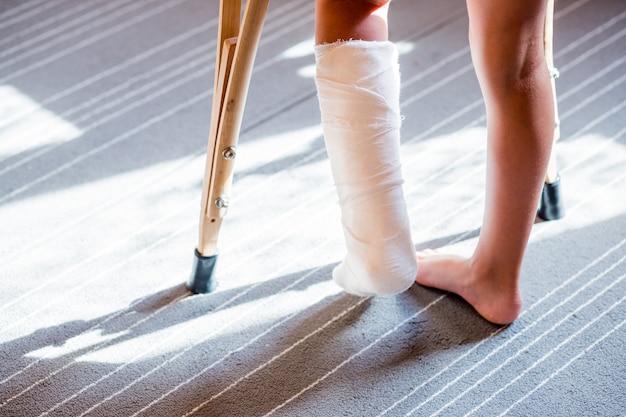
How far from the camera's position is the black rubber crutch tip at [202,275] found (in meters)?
1.24

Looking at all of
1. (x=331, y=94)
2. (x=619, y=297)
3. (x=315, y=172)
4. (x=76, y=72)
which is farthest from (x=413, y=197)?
(x=76, y=72)

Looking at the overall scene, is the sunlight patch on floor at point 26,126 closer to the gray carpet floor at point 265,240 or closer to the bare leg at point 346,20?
the gray carpet floor at point 265,240

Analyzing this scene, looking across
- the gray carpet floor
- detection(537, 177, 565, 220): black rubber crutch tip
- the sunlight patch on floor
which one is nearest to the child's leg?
the gray carpet floor

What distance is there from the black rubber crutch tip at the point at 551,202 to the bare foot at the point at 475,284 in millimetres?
248

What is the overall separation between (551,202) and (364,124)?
582mm

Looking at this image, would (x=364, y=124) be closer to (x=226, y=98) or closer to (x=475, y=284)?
(x=226, y=98)

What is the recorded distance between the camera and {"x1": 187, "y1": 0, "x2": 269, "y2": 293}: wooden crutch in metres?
0.98

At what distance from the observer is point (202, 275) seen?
1.26 meters

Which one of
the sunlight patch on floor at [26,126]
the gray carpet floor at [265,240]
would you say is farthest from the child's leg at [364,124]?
the sunlight patch on floor at [26,126]

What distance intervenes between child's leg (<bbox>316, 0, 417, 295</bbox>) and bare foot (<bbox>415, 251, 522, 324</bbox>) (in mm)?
226

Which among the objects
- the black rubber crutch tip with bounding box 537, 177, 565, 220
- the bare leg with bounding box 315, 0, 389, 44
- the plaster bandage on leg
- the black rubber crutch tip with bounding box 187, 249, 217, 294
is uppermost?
the bare leg with bounding box 315, 0, 389, 44

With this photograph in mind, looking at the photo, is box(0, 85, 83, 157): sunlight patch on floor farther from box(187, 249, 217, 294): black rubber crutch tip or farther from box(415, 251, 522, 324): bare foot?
box(415, 251, 522, 324): bare foot

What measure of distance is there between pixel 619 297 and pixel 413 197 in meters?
0.42

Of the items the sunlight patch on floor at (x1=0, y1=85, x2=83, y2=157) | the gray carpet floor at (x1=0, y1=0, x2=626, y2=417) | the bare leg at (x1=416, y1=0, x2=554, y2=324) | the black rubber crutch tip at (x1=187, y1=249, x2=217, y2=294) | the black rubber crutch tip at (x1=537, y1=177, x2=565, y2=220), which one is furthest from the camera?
the sunlight patch on floor at (x1=0, y1=85, x2=83, y2=157)
